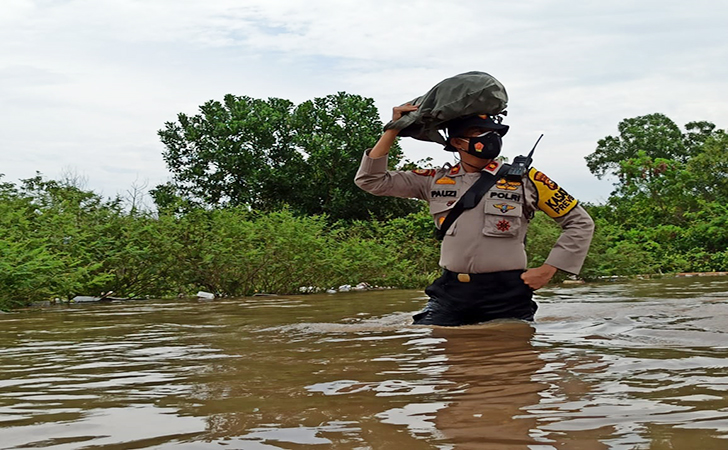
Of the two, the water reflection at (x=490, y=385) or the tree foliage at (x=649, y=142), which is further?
the tree foliage at (x=649, y=142)

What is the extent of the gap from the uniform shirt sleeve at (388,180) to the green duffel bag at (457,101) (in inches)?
11.0

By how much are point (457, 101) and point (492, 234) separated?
2.55 feet

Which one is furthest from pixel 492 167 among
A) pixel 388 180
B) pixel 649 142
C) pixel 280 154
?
pixel 649 142

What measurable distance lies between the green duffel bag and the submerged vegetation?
5.12 meters

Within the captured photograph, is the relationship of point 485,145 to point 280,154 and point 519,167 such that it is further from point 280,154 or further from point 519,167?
point 280,154

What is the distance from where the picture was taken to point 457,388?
2764 mm

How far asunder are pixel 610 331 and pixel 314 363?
1966mm

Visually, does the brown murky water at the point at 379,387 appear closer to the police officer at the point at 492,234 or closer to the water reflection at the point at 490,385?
the water reflection at the point at 490,385

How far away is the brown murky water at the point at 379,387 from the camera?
2070mm

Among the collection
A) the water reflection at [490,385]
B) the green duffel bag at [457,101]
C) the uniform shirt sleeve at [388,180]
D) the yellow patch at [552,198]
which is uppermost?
the green duffel bag at [457,101]

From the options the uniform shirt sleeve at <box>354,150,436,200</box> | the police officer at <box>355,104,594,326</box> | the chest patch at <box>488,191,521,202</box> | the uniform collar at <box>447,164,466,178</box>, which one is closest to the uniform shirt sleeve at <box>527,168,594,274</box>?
the police officer at <box>355,104,594,326</box>

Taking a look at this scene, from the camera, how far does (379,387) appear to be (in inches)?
113

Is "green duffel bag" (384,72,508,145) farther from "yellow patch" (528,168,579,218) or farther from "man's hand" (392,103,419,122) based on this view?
"yellow patch" (528,168,579,218)

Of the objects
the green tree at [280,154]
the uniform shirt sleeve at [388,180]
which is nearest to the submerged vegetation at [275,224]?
the green tree at [280,154]
